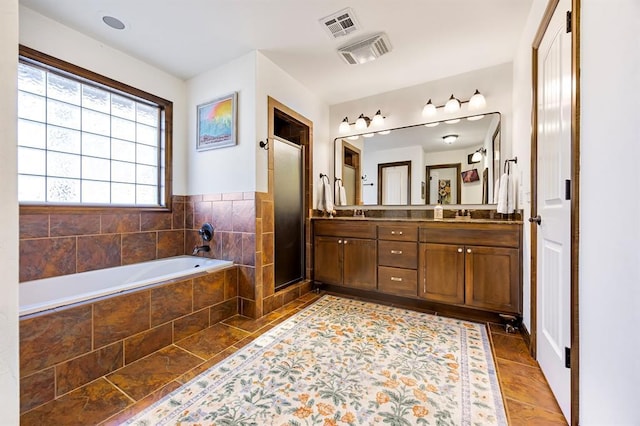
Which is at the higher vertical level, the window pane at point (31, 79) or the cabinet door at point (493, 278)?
the window pane at point (31, 79)

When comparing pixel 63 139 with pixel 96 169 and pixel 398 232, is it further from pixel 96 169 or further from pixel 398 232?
pixel 398 232

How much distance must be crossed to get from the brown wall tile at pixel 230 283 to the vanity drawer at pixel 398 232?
1.47 metres

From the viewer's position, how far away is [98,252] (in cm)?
235

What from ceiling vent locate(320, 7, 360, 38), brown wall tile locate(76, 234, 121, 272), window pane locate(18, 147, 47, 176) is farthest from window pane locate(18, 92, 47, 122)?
ceiling vent locate(320, 7, 360, 38)

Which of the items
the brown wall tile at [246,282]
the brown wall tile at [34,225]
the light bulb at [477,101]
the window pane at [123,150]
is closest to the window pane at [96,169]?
the window pane at [123,150]

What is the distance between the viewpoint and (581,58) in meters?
1.11

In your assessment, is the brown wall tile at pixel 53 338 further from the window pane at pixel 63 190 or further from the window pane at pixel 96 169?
the window pane at pixel 96 169

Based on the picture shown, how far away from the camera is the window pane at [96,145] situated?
7.78 ft

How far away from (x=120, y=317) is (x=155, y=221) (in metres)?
1.29

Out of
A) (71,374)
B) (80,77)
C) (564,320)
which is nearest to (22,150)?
(80,77)

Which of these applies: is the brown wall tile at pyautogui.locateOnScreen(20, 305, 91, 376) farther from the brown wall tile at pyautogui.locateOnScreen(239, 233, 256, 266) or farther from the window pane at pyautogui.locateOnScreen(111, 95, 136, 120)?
the window pane at pyautogui.locateOnScreen(111, 95, 136, 120)

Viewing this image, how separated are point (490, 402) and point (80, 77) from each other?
3.64 metres

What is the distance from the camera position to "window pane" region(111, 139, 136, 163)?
258 cm

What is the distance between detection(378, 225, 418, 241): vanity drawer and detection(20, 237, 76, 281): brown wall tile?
2.70 metres
